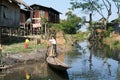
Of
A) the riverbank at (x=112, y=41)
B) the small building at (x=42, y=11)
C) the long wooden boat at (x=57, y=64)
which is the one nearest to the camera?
the long wooden boat at (x=57, y=64)

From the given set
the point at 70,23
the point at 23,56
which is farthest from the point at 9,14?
the point at 70,23

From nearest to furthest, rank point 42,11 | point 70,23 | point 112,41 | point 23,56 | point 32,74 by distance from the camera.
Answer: point 32,74 → point 23,56 → point 112,41 → point 42,11 → point 70,23

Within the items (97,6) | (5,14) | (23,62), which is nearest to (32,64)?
(23,62)

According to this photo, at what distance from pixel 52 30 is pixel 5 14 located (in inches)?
462

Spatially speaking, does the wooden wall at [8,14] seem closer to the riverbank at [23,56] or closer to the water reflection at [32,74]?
the riverbank at [23,56]

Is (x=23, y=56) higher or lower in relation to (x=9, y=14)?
lower

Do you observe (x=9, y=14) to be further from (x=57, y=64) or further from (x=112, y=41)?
(x=112, y=41)

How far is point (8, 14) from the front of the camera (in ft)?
106

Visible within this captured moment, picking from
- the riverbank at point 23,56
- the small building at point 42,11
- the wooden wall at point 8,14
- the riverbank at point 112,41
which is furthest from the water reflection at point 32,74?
the small building at point 42,11

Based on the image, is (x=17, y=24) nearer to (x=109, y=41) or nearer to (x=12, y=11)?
(x=12, y=11)

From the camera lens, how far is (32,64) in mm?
25750

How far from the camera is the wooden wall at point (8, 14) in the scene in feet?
100

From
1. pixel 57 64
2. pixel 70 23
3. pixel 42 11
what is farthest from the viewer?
pixel 70 23

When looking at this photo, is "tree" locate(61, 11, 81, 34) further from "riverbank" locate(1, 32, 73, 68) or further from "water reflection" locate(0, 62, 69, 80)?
"water reflection" locate(0, 62, 69, 80)
